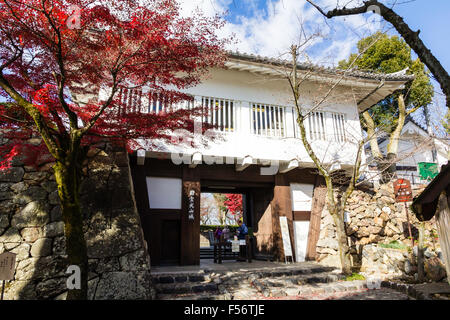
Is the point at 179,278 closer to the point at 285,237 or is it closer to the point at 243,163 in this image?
the point at 243,163

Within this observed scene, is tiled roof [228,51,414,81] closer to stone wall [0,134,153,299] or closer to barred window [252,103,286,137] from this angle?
barred window [252,103,286,137]

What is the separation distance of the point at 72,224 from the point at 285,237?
27.7ft

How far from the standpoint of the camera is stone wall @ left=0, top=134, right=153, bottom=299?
219 inches

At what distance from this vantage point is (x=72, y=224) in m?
4.34

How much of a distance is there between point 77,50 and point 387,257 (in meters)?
10.9

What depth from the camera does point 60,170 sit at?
175 inches

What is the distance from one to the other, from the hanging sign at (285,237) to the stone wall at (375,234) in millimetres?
1447

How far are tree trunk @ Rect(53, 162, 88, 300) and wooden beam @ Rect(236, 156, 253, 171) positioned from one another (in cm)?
667

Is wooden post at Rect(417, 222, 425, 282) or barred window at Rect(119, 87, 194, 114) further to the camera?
wooden post at Rect(417, 222, 425, 282)

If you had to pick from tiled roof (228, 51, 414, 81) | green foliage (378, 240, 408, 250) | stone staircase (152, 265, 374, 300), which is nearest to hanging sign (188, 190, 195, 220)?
stone staircase (152, 265, 374, 300)

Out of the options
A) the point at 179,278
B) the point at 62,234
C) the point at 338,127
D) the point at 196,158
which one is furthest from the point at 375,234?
the point at 62,234

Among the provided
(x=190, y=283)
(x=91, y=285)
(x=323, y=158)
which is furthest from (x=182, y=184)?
(x=323, y=158)

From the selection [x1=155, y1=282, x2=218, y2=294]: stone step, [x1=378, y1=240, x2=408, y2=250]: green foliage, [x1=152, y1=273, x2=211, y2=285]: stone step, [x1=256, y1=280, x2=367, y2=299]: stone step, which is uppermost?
[x1=378, y1=240, x2=408, y2=250]: green foliage
